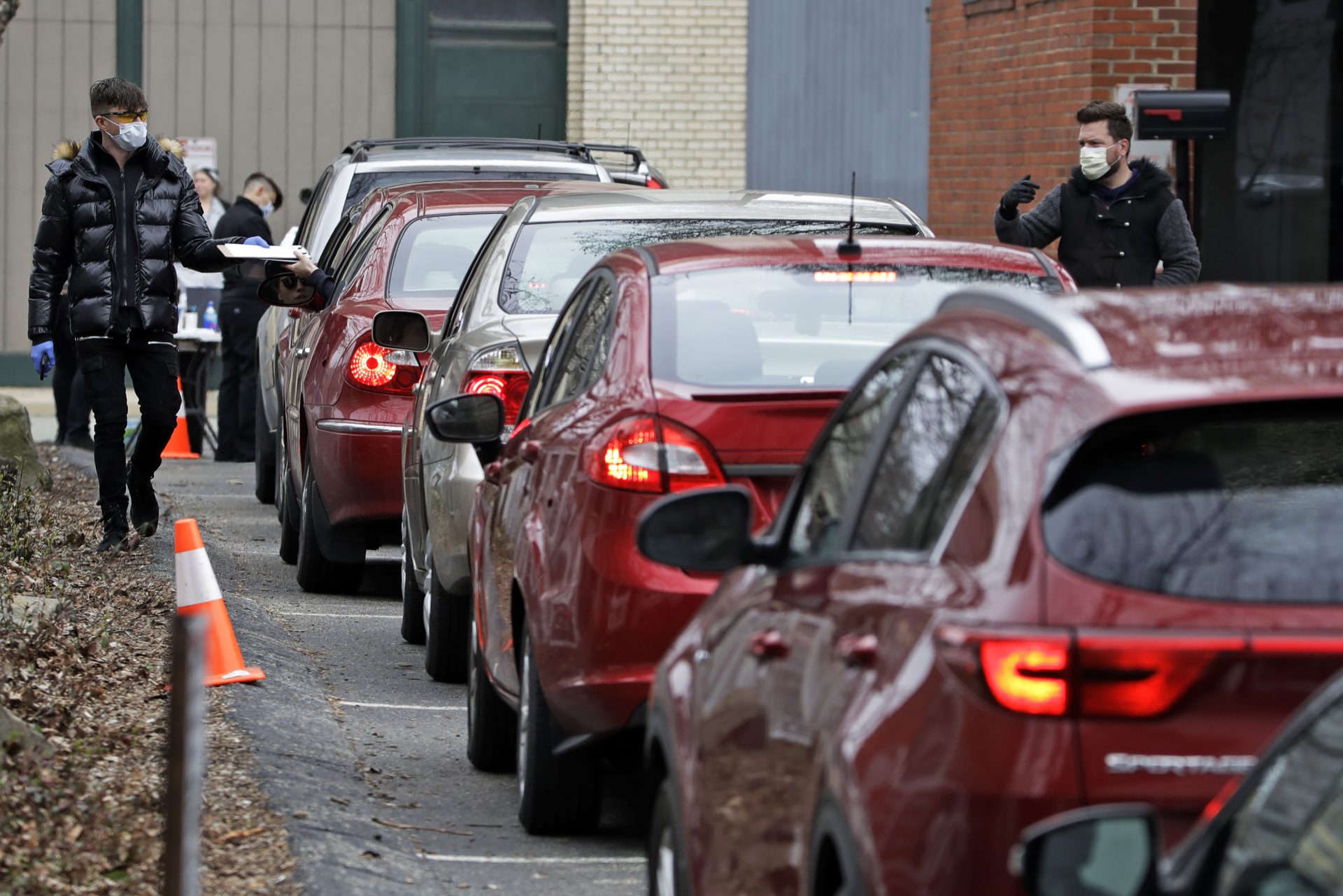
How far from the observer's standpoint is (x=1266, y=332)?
3232 millimetres

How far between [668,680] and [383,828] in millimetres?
2052

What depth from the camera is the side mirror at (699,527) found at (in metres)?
4.01

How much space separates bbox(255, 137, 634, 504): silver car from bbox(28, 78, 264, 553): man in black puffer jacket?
186 cm

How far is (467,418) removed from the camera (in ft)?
22.5

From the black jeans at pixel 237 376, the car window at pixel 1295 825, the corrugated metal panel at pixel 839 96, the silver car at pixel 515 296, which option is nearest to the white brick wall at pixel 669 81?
the corrugated metal panel at pixel 839 96

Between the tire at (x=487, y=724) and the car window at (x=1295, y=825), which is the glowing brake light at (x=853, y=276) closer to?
the tire at (x=487, y=724)

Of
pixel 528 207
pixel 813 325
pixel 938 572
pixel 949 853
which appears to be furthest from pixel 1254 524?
pixel 528 207

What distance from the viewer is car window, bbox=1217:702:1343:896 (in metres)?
2.23

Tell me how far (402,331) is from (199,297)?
10312mm

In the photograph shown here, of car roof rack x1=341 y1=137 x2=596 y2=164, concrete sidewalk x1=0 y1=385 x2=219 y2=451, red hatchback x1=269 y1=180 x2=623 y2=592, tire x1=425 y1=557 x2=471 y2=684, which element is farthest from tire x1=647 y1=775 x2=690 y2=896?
concrete sidewalk x1=0 y1=385 x2=219 y2=451

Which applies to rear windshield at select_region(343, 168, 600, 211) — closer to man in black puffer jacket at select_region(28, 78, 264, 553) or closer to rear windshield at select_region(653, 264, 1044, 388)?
man in black puffer jacket at select_region(28, 78, 264, 553)

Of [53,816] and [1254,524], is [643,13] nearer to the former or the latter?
[53,816]

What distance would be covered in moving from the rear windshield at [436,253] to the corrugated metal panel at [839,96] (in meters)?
11.6

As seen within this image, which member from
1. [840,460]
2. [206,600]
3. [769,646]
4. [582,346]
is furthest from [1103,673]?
[206,600]
